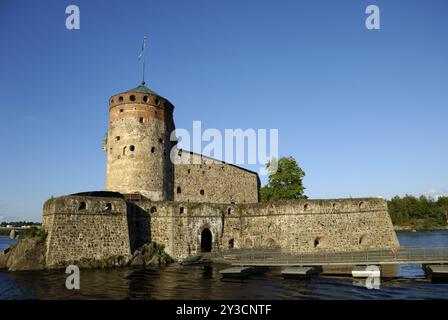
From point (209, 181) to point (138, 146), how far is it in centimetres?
955

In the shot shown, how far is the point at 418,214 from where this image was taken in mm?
89125

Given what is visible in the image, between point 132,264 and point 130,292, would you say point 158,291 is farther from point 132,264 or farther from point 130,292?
point 132,264

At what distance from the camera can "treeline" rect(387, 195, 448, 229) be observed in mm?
87875

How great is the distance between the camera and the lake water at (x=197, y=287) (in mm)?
14719

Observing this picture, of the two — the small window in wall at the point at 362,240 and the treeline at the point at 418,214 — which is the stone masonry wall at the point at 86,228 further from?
the treeline at the point at 418,214

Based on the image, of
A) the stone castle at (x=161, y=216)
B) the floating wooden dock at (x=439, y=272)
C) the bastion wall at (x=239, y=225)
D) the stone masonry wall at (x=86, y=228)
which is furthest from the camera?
the bastion wall at (x=239, y=225)

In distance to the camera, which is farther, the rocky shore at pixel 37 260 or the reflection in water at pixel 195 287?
the rocky shore at pixel 37 260

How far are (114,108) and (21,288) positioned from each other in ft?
63.6

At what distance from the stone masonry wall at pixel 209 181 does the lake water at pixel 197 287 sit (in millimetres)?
15143

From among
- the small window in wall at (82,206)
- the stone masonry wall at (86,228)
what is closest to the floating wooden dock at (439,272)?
the stone masonry wall at (86,228)

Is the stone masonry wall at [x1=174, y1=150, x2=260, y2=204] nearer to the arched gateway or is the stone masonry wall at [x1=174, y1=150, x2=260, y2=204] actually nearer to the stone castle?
the stone castle

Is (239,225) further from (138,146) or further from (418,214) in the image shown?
(418,214)
